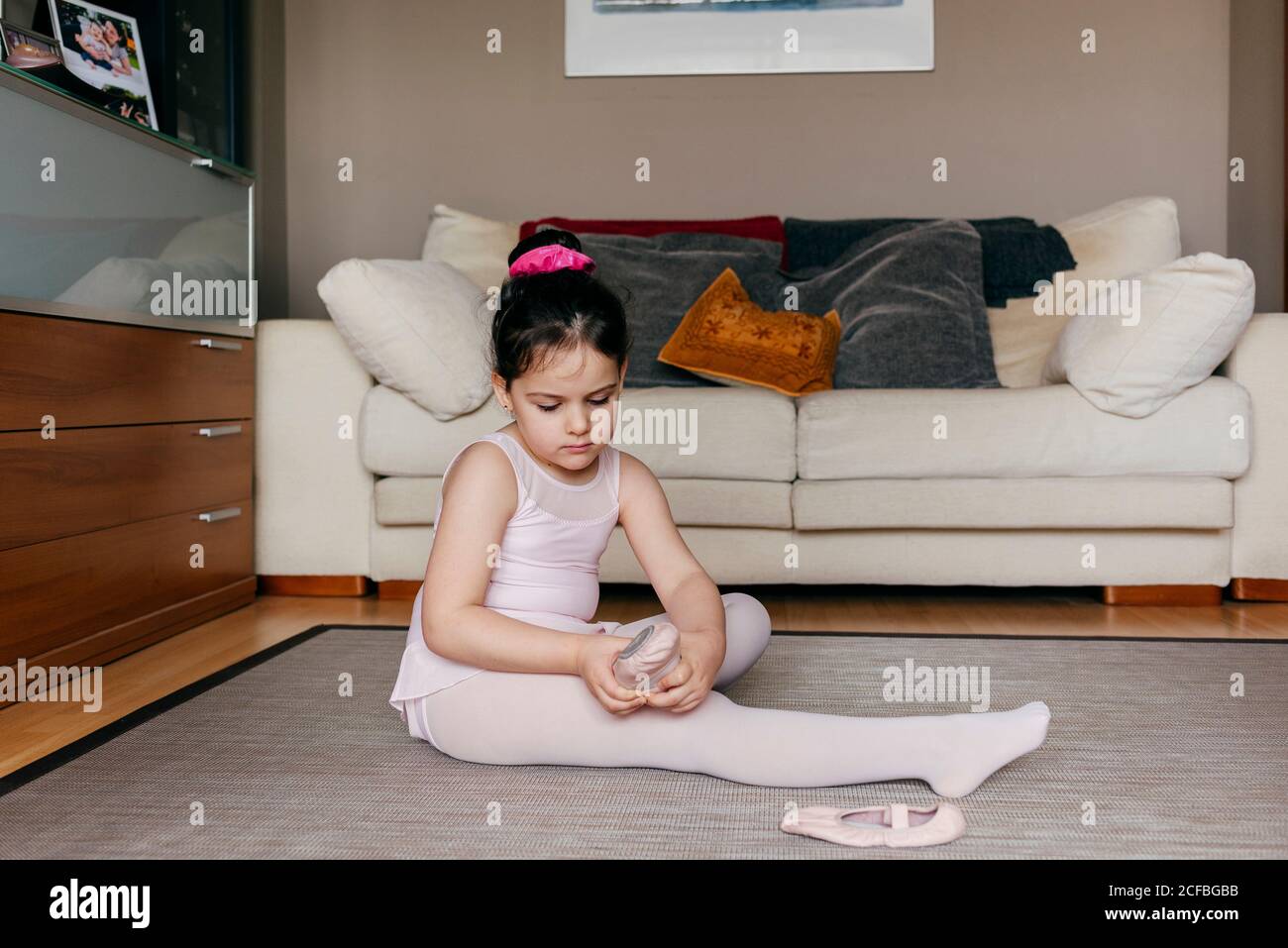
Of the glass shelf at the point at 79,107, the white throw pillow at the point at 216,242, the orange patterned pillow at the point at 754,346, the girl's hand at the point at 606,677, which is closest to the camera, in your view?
the girl's hand at the point at 606,677

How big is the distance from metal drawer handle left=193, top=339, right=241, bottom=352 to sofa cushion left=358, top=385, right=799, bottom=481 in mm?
312

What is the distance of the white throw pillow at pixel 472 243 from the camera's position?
3320 millimetres

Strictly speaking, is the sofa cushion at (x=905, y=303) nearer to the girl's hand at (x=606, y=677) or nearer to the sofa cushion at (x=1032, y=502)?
the sofa cushion at (x=1032, y=502)

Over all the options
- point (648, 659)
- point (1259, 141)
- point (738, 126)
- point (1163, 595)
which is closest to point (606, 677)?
point (648, 659)

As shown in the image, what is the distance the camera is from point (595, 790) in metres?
1.36

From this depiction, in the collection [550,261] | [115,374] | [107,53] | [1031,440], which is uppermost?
[107,53]

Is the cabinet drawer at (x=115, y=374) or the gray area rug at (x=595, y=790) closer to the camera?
the gray area rug at (x=595, y=790)

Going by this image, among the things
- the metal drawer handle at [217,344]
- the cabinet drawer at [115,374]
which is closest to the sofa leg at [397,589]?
the cabinet drawer at [115,374]

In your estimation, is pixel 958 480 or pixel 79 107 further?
pixel 958 480

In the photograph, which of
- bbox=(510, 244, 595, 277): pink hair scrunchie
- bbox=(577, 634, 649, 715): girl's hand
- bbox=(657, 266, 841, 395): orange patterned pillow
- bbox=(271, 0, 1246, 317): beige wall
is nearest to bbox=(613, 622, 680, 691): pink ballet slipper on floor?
bbox=(577, 634, 649, 715): girl's hand

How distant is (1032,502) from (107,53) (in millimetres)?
2488

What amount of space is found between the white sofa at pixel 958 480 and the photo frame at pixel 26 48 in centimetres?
103

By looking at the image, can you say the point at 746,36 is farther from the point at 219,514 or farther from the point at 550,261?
the point at 550,261

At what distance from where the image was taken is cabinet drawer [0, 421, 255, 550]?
1.85 m
